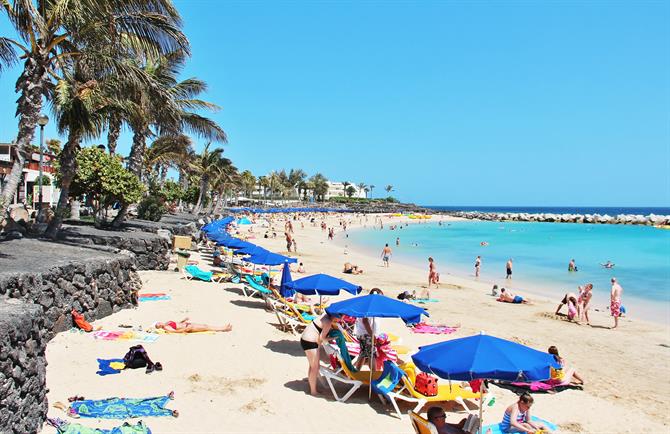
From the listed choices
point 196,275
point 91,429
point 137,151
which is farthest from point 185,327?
point 137,151

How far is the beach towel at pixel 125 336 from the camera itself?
27.0 ft

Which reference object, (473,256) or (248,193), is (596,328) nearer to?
(473,256)

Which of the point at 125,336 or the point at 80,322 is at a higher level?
the point at 80,322

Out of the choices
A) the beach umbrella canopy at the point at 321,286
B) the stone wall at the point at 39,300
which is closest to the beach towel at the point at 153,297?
the stone wall at the point at 39,300

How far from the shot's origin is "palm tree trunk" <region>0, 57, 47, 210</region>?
9.99 metres

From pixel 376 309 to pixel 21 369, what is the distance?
382 centimetres

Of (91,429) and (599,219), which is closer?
(91,429)

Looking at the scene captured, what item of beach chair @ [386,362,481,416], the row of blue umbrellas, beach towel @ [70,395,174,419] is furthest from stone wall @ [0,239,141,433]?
beach chair @ [386,362,481,416]

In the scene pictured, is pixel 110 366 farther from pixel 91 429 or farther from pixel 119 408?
pixel 91 429

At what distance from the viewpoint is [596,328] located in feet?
41.2

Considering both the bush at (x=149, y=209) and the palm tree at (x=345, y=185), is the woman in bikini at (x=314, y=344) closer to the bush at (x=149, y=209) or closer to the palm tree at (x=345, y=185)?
the bush at (x=149, y=209)

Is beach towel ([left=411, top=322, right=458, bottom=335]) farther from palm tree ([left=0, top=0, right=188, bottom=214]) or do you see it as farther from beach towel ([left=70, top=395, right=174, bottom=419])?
palm tree ([left=0, top=0, right=188, bottom=214])

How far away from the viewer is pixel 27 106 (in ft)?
33.1

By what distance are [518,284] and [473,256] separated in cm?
1197
